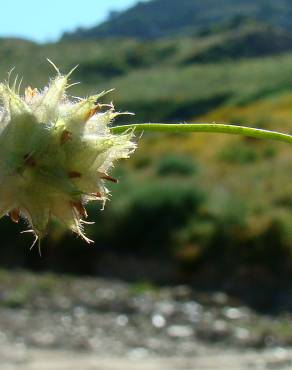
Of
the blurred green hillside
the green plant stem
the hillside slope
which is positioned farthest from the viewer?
the hillside slope

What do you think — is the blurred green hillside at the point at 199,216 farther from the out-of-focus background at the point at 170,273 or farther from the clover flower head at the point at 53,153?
the clover flower head at the point at 53,153

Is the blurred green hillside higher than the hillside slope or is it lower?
lower

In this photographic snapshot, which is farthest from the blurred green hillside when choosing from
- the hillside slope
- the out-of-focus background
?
the hillside slope

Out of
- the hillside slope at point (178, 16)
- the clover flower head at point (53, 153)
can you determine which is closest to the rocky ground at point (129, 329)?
the clover flower head at point (53, 153)

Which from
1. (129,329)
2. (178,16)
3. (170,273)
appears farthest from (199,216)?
(178,16)

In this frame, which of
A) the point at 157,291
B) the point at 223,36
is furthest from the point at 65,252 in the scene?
Answer: the point at 223,36

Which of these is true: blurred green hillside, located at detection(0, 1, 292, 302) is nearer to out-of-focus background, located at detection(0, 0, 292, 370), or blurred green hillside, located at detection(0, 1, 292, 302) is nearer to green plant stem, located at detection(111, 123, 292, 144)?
out-of-focus background, located at detection(0, 0, 292, 370)
